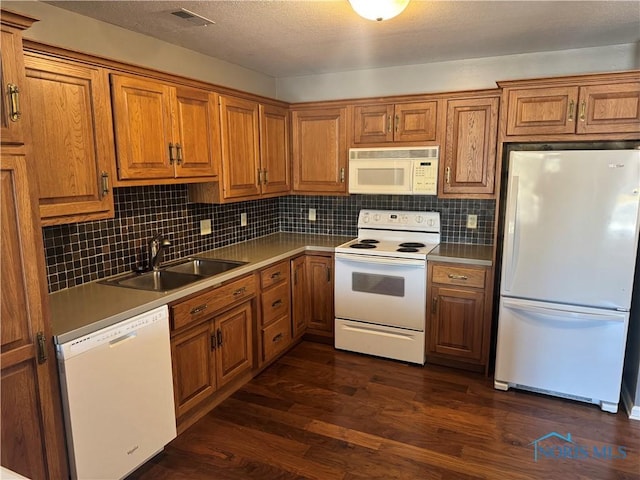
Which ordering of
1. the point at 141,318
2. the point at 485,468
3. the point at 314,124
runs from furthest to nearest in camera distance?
the point at 314,124
the point at 485,468
the point at 141,318

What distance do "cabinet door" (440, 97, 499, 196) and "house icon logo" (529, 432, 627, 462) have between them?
1744mm

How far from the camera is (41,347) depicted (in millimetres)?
1651

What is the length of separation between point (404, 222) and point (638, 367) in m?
1.93

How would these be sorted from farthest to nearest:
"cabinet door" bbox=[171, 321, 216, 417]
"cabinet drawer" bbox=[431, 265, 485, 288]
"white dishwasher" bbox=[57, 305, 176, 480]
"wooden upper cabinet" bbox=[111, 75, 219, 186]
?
"cabinet drawer" bbox=[431, 265, 485, 288]
"cabinet door" bbox=[171, 321, 216, 417]
"wooden upper cabinet" bbox=[111, 75, 219, 186]
"white dishwasher" bbox=[57, 305, 176, 480]

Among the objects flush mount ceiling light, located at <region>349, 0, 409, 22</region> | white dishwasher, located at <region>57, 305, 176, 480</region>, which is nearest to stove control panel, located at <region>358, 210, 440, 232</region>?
flush mount ceiling light, located at <region>349, 0, 409, 22</region>

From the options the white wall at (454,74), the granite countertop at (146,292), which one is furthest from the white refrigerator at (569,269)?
the white wall at (454,74)

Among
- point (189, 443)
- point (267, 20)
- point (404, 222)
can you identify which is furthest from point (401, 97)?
point (189, 443)

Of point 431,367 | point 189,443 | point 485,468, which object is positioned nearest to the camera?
point 485,468

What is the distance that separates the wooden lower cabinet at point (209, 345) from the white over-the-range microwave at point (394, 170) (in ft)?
4.34

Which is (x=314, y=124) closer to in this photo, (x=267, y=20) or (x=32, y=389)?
(x=267, y=20)

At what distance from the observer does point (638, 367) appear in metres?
2.63

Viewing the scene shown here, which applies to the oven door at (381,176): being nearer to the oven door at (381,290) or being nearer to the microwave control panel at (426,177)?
the microwave control panel at (426,177)

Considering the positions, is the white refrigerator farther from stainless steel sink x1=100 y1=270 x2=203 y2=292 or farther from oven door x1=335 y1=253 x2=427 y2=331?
stainless steel sink x1=100 y1=270 x2=203 y2=292

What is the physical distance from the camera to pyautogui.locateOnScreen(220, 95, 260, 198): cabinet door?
300cm
